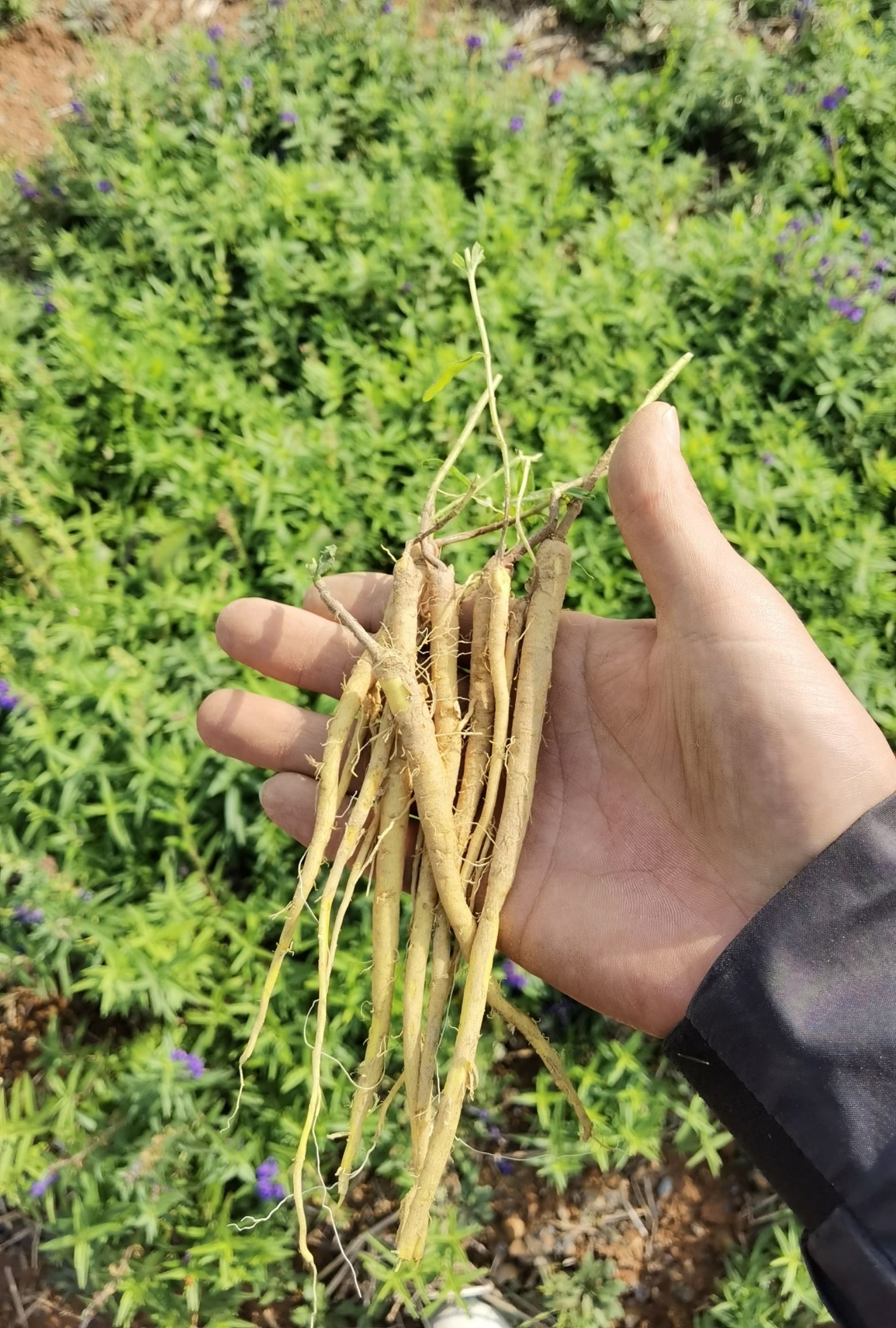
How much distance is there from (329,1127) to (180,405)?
276 centimetres

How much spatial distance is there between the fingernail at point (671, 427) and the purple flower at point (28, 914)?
2332 mm

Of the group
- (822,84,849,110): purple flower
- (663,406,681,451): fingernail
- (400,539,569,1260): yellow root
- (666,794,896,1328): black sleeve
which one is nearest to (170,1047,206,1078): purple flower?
(400,539,569,1260): yellow root

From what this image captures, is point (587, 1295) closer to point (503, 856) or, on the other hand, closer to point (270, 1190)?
point (270, 1190)

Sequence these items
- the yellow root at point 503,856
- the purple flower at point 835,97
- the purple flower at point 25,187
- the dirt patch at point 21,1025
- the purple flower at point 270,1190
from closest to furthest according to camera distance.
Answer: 1. the yellow root at point 503,856
2. the purple flower at point 270,1190
3. the dirt patch at point 21,1025
4. the purple flower at point 835,97
5. the purple flower at point 25,187

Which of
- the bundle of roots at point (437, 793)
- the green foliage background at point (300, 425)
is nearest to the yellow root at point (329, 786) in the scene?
the bundle of roots at point (437, 793)

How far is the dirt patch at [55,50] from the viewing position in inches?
198

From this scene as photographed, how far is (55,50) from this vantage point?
5.29m

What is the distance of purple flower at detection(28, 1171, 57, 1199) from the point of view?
245 centimetres

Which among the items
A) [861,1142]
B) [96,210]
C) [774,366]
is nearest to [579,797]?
[861,1142]

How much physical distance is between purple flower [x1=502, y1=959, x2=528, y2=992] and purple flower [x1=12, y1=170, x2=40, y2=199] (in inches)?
170

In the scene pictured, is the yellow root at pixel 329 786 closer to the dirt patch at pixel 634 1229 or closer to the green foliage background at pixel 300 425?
the green foliage background at pixel 300 425

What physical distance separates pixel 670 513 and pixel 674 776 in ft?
2.32

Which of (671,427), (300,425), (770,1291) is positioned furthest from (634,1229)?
(300,425)

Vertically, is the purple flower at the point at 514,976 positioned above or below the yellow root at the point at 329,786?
below
